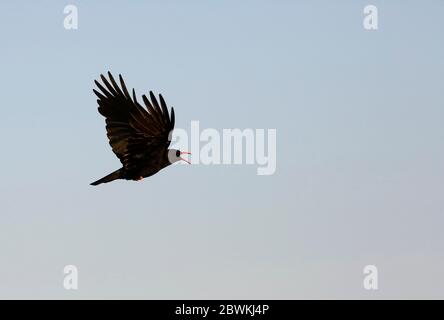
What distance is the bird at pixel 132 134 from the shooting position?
2364 centimetres

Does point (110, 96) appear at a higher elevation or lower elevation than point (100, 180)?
higher

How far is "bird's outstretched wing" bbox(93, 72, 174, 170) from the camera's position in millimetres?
23406

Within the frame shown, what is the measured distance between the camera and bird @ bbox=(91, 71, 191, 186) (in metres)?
23.6

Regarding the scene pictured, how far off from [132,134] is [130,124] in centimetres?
31

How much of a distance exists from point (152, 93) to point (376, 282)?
742 centimetres

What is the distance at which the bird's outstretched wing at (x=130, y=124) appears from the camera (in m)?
23.4

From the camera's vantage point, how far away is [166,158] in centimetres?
2411

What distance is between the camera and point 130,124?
78.9 ft
